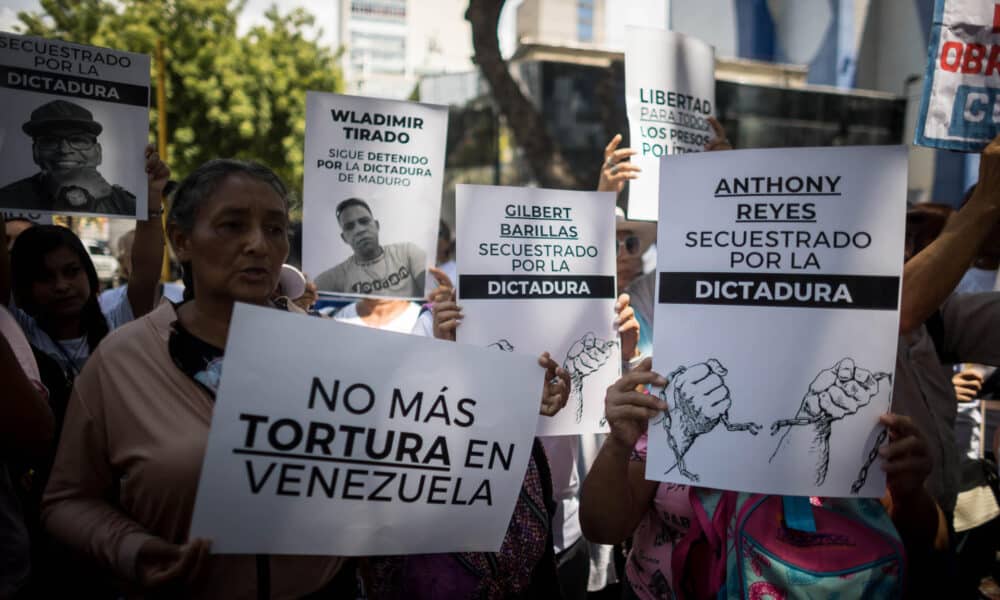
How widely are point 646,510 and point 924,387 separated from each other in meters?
0.85

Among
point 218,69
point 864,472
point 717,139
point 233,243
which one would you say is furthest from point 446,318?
point 218,69

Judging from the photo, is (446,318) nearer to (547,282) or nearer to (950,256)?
(547,282)

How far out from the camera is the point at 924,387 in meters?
2.14

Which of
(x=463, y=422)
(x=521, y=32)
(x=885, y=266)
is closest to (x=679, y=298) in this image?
(x=885, y=266)

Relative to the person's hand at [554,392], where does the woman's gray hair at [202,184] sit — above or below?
above

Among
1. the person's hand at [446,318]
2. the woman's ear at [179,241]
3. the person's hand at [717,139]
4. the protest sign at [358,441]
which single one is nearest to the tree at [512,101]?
the person's hand at [717,139]

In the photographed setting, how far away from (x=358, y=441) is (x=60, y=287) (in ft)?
7.49

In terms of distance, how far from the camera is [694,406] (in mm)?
1786

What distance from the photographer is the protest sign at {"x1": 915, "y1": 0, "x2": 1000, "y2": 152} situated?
2.53 m

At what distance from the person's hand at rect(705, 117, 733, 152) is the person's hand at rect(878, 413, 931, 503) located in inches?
75.9

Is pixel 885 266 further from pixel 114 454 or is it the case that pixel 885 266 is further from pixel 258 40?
pixel 258 40

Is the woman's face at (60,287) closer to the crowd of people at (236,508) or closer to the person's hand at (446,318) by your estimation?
the crowd of people at (236,508)

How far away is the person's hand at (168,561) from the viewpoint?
1.59 metres

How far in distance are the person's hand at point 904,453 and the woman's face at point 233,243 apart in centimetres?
151
